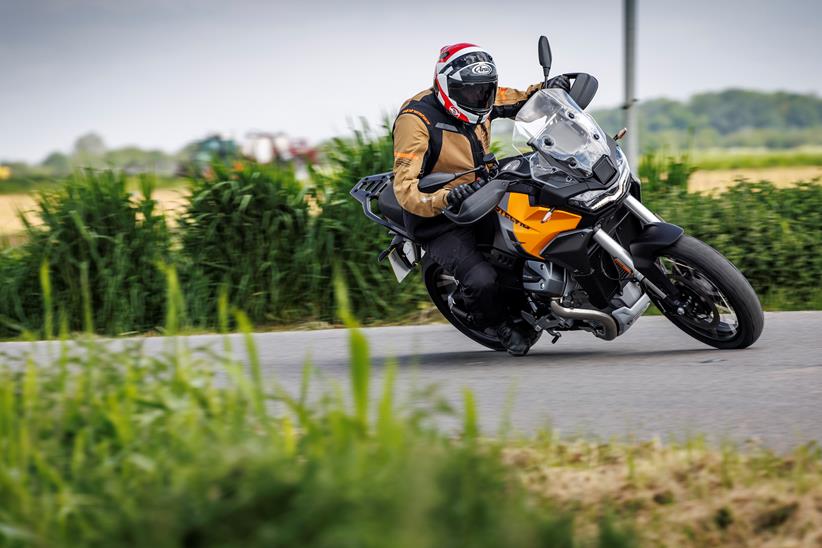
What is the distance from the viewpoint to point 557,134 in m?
5.86

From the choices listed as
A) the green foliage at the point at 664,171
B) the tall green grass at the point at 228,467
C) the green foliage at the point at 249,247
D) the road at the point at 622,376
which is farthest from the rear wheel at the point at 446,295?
the green foliage at the point at 664,171

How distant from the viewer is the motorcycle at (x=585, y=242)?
5672mm

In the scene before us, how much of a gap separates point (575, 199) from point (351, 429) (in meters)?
2.80

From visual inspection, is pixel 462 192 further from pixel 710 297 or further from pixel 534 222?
pixel 710 297

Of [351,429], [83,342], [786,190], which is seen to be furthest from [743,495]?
[786,190]

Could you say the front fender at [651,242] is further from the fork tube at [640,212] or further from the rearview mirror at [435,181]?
the rearview mirror at [435,181]

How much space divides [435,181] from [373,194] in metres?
0.85

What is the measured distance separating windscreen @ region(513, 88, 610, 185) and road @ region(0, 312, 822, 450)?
1.05 m

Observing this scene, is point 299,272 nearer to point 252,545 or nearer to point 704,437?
point 704,437

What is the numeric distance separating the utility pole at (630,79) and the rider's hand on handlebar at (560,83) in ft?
9.17

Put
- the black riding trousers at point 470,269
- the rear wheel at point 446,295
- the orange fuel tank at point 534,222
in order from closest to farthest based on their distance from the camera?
1. the orange fuel tank at point 534,222
2. the black riding trousers at point 470,269
3. the rear wheel at point 446,295

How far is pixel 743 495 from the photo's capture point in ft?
11.4

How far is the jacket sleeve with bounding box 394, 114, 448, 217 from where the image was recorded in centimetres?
594

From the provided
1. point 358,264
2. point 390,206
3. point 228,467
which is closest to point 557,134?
point 390,206
